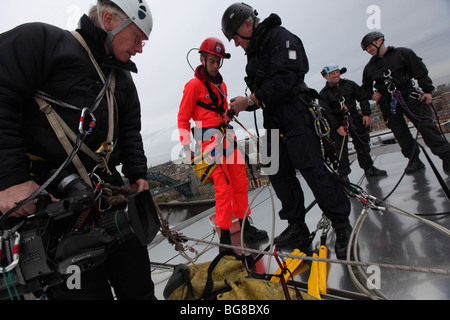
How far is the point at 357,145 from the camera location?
12.7 ft

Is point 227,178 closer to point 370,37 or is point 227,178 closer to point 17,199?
point 17,199

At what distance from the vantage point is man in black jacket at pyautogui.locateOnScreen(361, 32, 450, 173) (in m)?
2.87

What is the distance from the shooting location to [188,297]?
1.29 m

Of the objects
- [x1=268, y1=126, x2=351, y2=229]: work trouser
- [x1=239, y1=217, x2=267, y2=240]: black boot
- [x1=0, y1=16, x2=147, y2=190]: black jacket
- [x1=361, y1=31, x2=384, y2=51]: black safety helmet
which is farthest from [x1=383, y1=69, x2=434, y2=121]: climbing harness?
[x1=0, y1=16, x2=147, y2=190]: black jacket

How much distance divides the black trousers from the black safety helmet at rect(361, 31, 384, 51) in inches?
157

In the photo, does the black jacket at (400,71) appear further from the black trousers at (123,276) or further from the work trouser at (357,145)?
the black trousers at (123,276)

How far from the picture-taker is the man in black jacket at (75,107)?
2.90ft

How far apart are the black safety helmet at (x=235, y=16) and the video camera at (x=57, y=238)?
1712 mm

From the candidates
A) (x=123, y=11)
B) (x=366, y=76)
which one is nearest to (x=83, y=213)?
(x=123, y=11)

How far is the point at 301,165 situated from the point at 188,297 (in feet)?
3.89

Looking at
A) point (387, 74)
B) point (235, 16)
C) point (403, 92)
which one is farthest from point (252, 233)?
point (387, 74)

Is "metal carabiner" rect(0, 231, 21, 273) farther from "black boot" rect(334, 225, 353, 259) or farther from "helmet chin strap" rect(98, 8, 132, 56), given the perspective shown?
"black boot" rect(334, 225, 353, 259)

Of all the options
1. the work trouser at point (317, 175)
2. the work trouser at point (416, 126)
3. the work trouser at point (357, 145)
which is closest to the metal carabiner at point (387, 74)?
the work trouser at point (416, 126)

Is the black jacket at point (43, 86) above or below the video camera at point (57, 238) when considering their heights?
above
